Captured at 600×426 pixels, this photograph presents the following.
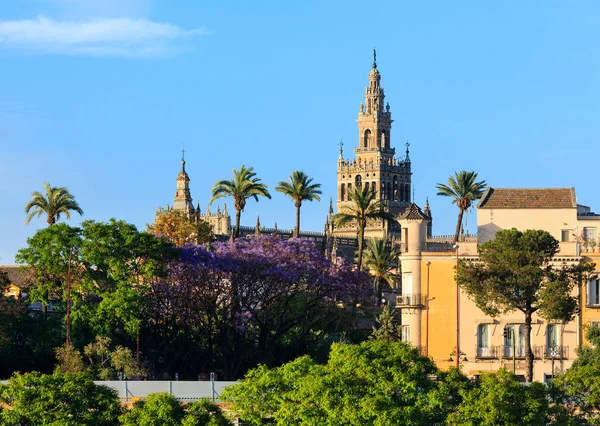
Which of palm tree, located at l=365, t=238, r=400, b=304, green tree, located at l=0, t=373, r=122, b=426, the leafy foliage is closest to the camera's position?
green tree, located at l=0, t=373, r=122, b=426

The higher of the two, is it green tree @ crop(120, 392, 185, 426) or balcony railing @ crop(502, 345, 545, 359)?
balcony railing @ crop(502, 345, 545, 359)

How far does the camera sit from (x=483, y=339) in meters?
93.7

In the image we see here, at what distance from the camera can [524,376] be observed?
9156 cm

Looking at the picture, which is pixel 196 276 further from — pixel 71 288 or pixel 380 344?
pixel 380 344

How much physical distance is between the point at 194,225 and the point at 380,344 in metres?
46.1

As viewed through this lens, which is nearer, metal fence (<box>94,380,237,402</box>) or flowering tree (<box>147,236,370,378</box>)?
metal fence (<box>94,380,237,402</box>)

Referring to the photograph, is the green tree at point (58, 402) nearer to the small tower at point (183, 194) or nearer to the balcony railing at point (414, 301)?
the balcony railing at point (414, 301)

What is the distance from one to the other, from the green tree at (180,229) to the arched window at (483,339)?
28076 mm

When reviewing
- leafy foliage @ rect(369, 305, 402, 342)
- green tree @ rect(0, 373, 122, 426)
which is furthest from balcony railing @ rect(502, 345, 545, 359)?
green tree @ rect(0, 373, 122, 426)

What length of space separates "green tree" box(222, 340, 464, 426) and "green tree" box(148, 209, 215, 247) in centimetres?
4443

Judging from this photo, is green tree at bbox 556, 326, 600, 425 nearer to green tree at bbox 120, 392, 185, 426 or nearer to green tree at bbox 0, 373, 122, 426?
green tree at bbox 120, 392, 185, 426

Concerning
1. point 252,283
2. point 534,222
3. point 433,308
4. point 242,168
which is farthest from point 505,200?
point 242,168

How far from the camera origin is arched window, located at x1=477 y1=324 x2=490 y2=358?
93250 mm

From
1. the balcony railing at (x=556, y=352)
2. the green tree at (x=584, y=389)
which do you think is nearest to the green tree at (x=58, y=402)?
the green tree at (x=584, y=389)
